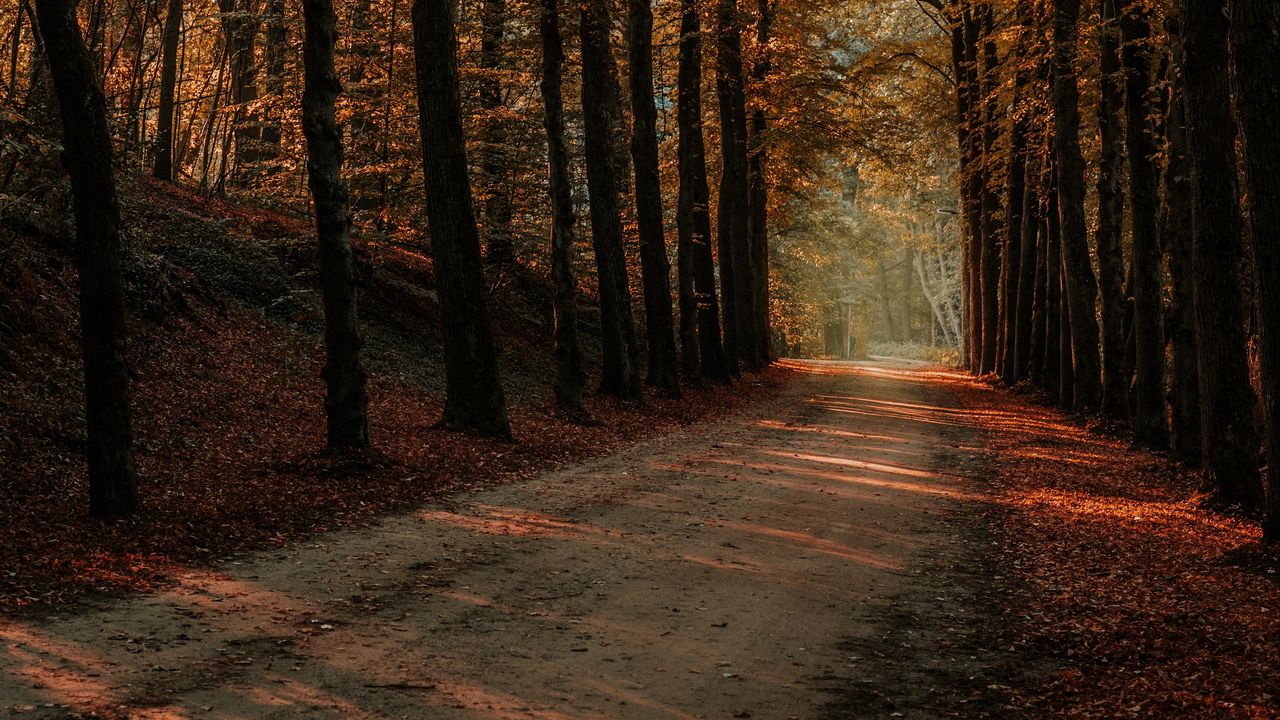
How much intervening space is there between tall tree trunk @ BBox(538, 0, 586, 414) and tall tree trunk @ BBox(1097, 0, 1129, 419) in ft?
31.0

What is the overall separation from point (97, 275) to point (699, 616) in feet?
18.5

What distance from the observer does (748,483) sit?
41.1ft

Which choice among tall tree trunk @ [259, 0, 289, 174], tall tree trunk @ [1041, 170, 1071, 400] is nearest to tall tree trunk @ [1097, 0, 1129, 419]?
tall tree trunk @ [1041, 170, 1071, 400]

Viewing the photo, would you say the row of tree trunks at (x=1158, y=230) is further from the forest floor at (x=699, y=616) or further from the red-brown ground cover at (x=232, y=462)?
the red-brown ground cover at (x=232, y=462)

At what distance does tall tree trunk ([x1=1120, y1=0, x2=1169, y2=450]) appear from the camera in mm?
15391

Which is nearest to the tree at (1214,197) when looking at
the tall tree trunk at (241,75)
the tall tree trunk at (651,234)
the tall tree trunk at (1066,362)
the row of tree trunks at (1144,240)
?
the row of tree trunks at (1144,240)

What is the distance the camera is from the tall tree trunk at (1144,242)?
15.4 meters

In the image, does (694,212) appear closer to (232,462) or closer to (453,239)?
(453,239)

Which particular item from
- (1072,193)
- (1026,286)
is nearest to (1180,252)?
(1072,193)

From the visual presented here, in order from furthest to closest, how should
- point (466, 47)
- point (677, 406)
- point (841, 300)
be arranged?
point (841, 300) → point (466, 47) → point (677, 406)

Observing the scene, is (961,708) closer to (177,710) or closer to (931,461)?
(177,710)

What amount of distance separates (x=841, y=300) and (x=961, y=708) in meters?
72.2

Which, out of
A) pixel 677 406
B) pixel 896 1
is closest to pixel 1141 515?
pixel 677 406

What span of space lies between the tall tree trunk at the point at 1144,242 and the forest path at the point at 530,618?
6.06m
